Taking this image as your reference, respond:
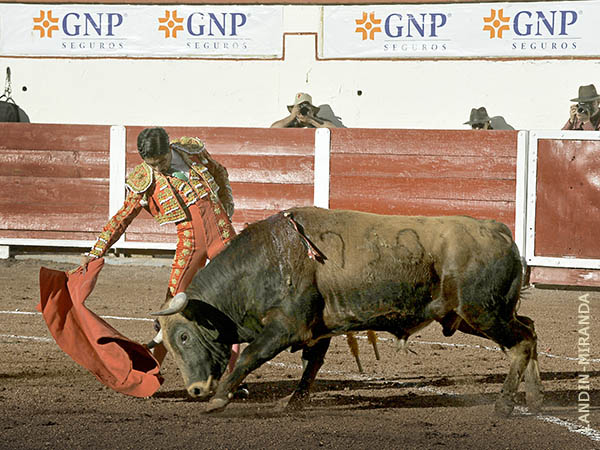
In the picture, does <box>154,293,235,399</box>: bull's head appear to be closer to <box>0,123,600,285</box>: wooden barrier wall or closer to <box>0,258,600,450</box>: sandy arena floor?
<box>0,258,600,450</box>: sandy arena floor

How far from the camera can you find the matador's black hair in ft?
13.2

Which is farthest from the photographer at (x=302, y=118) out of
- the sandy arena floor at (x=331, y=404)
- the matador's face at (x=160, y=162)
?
the matador's face at (x=160, y=162)

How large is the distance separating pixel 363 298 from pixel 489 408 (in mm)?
677

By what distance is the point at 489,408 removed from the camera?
410cm

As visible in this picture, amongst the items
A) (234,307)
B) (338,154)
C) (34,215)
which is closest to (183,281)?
(234,307)

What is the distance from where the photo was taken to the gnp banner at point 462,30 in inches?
356

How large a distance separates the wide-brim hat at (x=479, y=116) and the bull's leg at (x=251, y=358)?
5.49 metres

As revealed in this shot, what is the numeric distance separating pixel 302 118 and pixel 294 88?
75 centimetres

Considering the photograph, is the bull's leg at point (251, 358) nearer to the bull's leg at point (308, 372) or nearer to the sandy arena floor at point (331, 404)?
the sandy arena floor at point (331, 404)

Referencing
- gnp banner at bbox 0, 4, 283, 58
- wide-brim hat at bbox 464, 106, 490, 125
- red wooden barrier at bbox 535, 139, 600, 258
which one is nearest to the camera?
red wooden barrier at bbox 535, 139, 600, 258

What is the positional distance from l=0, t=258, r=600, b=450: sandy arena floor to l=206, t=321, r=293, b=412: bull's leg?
0.08 m

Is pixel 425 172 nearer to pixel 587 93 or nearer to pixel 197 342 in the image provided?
pixel 587 93

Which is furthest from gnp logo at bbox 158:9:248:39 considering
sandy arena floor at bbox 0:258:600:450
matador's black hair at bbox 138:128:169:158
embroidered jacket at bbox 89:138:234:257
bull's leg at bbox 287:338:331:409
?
bull's leg at bbox 287:338:331:409

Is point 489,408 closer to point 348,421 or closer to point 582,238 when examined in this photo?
point 348,421
